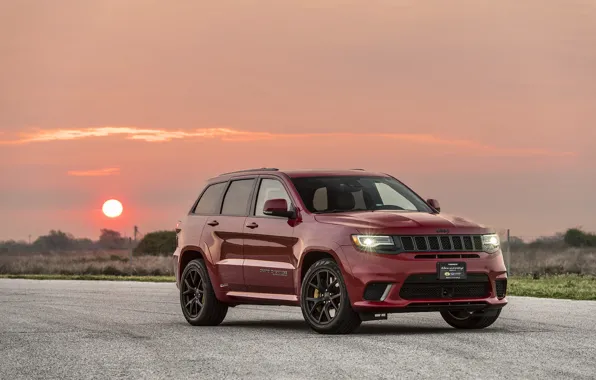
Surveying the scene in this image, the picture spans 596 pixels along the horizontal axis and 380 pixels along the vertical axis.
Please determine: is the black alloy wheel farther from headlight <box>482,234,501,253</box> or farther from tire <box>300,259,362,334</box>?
headlight <box>482,234,501,253</box>

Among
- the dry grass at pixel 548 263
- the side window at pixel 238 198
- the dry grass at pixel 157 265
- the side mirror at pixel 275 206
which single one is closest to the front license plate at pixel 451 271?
the side mirror at pixel 275 206

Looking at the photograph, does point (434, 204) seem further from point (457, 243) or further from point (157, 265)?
point (157, 265)

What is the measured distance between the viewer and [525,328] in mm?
14219

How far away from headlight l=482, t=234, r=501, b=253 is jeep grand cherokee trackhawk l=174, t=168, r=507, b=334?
1 cm

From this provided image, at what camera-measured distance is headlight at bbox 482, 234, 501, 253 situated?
13.5 meters

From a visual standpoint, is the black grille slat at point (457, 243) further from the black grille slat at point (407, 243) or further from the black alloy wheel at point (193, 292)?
the black alloy wheel at point (193, 292)

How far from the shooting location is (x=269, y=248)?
14.2 m

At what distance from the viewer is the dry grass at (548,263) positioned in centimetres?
3809

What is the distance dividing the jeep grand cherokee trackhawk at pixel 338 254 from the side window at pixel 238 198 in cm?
2

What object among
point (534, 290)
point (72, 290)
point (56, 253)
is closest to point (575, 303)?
point (534, 290)

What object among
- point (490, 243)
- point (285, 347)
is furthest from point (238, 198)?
point (285, 347)

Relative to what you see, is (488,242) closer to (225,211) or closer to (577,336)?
(577,336)

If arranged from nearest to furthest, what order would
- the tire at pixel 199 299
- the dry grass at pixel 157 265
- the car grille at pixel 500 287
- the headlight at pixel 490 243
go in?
the headlight at pixel 490 243 → the car grille at pixel 500 287 → the tire at pixel 199 299 → the dry grass at pixel 157 265

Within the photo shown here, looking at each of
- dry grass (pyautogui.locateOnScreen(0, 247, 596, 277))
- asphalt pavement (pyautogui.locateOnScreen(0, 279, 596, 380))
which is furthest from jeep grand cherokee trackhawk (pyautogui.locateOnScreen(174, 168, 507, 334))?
dry grass (pyautogui.locateOnScreen(0, 247, 596, 277))
